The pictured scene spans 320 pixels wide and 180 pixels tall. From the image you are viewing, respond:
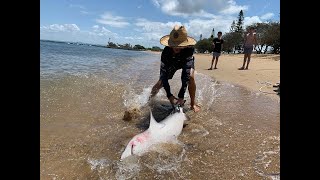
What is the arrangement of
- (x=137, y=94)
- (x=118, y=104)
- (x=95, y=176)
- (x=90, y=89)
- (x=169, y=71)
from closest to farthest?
1. (x=95, y=176)
2. (x=169, y=71)
3. (x=118, y=104)
4. (x=137, y=94)
5. (x=90, y=89)

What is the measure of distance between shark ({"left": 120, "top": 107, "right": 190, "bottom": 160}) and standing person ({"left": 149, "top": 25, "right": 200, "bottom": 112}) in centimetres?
53

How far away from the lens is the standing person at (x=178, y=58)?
524 cm

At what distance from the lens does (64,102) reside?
648cm

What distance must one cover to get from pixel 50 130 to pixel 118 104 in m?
2.12

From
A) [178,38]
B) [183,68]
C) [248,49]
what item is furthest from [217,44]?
[178,38]

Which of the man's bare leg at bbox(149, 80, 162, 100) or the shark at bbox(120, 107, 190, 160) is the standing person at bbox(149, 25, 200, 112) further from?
the man's bare leg at bbox(149, 80, 162, 100)

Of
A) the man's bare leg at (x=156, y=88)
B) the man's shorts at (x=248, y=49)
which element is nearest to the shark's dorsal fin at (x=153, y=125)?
the man's bare leg at (x=156, y=88)

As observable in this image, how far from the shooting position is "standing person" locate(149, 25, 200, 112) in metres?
5.24

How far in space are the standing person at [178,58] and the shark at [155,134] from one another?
531 mm

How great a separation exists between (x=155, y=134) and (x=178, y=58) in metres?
2.06

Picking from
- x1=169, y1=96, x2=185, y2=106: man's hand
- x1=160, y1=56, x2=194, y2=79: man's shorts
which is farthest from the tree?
x1=169, y1=96, x2=185, y2=106: man's hand

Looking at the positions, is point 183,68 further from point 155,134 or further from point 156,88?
point 155,134

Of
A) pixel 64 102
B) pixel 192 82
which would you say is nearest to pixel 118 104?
pixel 64 102
